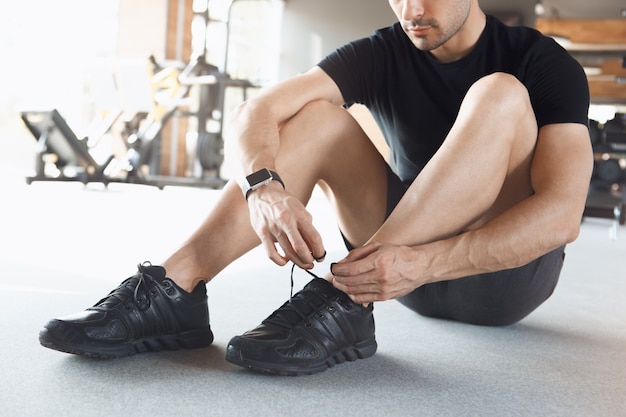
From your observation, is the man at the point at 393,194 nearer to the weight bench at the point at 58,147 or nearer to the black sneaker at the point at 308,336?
the black sneaker at the point at 308,336

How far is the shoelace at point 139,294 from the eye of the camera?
38.9 inches

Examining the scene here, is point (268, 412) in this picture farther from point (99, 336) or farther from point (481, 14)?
point (481, 14)

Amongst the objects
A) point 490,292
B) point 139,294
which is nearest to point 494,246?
point 490,292

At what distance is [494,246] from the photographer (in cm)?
97

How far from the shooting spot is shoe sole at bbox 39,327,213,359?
91 centimetres

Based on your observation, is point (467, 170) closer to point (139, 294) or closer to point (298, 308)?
point (298, 308)

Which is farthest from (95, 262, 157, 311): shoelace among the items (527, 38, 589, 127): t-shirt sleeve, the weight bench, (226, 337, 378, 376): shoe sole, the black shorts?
the weight bench

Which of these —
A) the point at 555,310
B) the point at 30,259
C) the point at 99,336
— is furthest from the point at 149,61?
the point at 99,336

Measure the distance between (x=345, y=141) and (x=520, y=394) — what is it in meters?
0.48

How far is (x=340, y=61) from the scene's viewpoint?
1241 mm

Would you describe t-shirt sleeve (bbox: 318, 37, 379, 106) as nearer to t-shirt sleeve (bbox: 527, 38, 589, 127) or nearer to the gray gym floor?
t-shirt sleeve (bbox: 527, 38, 589, 127)

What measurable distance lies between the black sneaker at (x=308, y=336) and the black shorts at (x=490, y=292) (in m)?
0.26

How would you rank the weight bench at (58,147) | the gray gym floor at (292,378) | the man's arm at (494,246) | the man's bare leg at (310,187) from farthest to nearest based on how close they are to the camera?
the weight bench at (58,147) < the man's bare leg at (310,187) < the man's arm at (494,246) < the gray gym floor at (292,378)

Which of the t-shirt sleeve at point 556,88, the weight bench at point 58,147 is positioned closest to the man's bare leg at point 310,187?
the t-shirt sleeve at point 556,88
